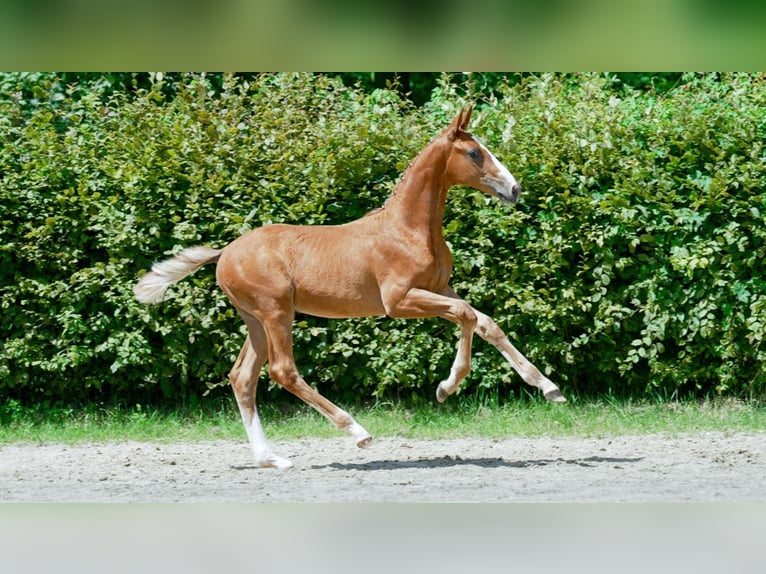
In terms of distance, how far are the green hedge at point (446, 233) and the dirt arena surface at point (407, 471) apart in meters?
0.98

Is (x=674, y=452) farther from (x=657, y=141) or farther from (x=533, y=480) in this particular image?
(x=657, y=141)

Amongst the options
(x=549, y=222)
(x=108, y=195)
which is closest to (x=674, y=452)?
(x=549, y=222)

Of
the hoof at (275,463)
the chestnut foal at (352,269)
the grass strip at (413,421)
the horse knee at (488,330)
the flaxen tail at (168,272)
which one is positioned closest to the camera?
the horse knee at (488,330)

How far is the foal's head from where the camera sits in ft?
22.2

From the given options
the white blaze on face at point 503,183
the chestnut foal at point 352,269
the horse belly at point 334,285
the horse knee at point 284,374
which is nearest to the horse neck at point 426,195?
the chestnut foal at point 352,269

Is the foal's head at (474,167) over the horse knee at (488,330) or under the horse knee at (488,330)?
over

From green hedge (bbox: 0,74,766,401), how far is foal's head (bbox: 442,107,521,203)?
1.84 m

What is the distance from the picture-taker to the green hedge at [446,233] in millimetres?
8641

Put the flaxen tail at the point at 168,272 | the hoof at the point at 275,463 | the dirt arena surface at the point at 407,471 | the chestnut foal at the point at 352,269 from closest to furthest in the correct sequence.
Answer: the dirt arena surface at the point at 407,471 → the chestnut foal at the point at 352,269 → the hoof at the point at 275,463 → the flaxen tail at the point at 168,272

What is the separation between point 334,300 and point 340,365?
187 cm

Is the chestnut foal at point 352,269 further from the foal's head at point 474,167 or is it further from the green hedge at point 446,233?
the green hedge at point 446,233

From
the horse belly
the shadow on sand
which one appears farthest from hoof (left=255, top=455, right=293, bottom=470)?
the horse belly

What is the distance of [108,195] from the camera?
8.98 meters

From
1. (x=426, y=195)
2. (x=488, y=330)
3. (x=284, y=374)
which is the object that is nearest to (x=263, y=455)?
(x=284, y=374)
